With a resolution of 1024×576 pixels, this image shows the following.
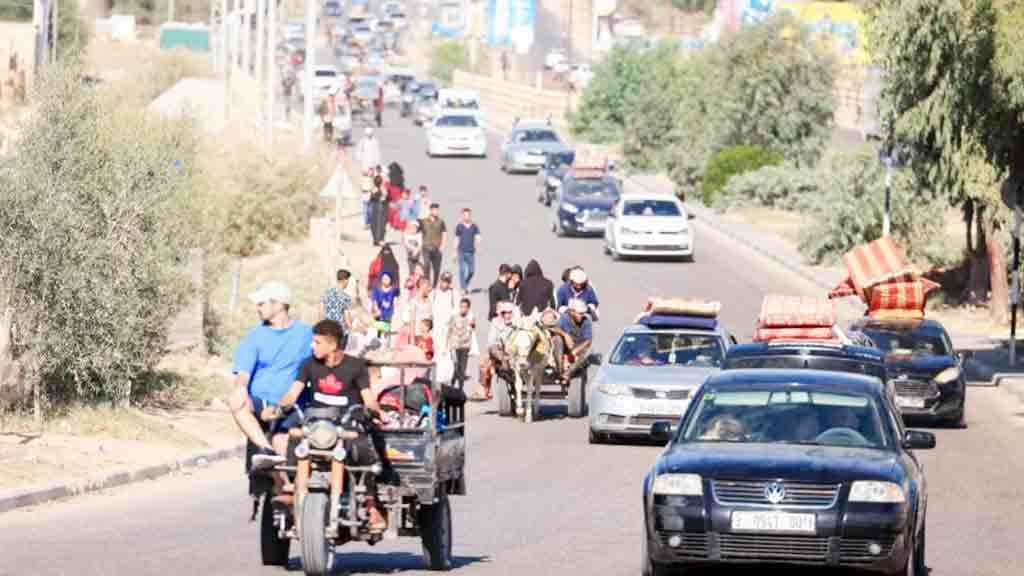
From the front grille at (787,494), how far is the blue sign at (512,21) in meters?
120

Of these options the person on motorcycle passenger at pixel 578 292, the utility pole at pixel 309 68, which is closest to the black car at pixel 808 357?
the person on motorcycle passenger at pixel 578 292

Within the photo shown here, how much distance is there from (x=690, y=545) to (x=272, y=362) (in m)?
2.93

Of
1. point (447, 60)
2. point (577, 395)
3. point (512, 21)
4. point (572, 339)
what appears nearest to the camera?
point (577, 395)

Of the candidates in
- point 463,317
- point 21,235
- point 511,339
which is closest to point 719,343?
point 511,339

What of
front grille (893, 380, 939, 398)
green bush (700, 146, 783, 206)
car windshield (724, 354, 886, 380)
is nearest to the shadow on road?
car windshield (724, 354, 886, 380)

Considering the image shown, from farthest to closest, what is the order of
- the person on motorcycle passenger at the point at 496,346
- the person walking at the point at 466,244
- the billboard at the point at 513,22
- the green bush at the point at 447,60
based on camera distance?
the green bush at the point at 447,60, the billboard at the point at 513,22, the person walking at the point at 466,244, the person on motorcycle passenger at the point at 496,346

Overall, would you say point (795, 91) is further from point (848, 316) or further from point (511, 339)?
point (511, 339)

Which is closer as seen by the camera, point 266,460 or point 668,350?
point 266,460

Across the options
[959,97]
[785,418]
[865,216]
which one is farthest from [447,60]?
[785,418]

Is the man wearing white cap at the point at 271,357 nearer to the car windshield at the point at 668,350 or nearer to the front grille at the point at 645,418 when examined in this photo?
the front grille at the point at 645,418

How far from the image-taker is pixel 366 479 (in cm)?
1388

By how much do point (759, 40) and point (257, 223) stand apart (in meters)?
20.8

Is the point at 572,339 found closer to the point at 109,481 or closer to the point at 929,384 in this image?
the point at 929,384

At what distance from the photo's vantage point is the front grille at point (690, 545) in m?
13.4
